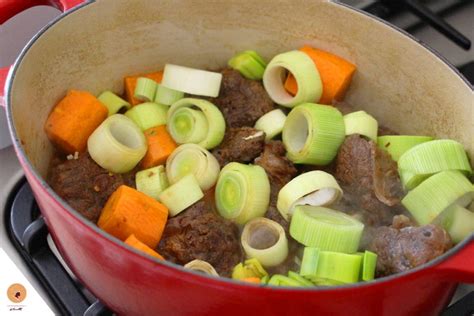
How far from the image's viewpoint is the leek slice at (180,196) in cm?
112

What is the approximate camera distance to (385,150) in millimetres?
1224

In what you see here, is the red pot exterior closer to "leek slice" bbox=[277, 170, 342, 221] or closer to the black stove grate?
the black stove grate

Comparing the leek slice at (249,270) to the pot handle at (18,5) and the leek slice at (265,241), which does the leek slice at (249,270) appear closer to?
the leek slice at (265,241)

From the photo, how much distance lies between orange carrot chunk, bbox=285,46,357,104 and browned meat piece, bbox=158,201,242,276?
38cm

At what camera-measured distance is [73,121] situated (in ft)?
3.91

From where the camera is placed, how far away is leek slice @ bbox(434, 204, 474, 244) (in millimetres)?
1051

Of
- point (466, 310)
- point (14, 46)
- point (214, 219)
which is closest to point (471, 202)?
point (466, 310)

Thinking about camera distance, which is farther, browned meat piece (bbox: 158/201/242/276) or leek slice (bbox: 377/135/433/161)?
leek slice (bbox: 377/135/433/161)

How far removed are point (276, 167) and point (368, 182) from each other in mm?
158

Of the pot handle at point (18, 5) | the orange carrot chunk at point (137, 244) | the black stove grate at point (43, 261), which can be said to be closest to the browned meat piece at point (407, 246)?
the orange carrot chunk at point (137, 244)

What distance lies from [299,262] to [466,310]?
287 mm

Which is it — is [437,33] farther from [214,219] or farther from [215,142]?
[214,219]

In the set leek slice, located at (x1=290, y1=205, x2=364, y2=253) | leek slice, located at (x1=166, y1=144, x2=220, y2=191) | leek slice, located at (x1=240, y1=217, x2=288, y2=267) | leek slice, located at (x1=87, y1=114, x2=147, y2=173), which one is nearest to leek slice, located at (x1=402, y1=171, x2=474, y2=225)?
leek slice, located at (x1=290, y1=205, x2=364, y2=253)

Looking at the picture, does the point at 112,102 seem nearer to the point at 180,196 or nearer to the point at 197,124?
the point at 197,124
